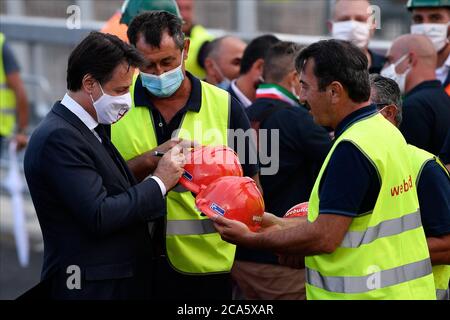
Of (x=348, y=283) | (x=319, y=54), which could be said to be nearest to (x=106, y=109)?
(x=319, y=54)

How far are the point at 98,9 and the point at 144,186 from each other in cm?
787

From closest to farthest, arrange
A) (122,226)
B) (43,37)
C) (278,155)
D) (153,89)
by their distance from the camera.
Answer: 1. (122,226)
2. (153,89)
3. (278,155)
4. (43,37)

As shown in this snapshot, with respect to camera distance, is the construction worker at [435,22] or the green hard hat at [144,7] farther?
the construction worker at [435,22]

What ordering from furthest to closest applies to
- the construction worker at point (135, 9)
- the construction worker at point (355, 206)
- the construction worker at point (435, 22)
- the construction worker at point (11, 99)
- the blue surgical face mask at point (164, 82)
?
the construction worker at point (11, 99), the construction worker at point (435, 22), the construction worker at point (135, 9), the blue surgical face mask at point (164, 82), the construction worker at point (355, 206)

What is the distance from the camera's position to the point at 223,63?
694 cm

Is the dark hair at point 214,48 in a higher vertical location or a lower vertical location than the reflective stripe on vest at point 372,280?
higher

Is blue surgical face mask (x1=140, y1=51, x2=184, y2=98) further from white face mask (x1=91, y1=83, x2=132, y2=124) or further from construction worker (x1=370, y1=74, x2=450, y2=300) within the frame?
construction worker (x1=370, y1=74, x2=450, y2=300)

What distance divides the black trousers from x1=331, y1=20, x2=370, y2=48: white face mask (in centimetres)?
276

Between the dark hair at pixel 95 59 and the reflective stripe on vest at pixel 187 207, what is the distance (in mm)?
663

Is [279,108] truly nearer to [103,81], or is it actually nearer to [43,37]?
[103,81]

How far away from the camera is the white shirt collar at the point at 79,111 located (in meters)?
4.06

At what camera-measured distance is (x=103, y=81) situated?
4078mm

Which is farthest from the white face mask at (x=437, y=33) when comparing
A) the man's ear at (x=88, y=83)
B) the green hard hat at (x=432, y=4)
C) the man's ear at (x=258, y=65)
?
the man's ear at (x=88, y=83)

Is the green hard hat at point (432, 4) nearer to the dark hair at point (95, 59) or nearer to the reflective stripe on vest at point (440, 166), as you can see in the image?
the reflective stripe on vest at point (440, 166)
